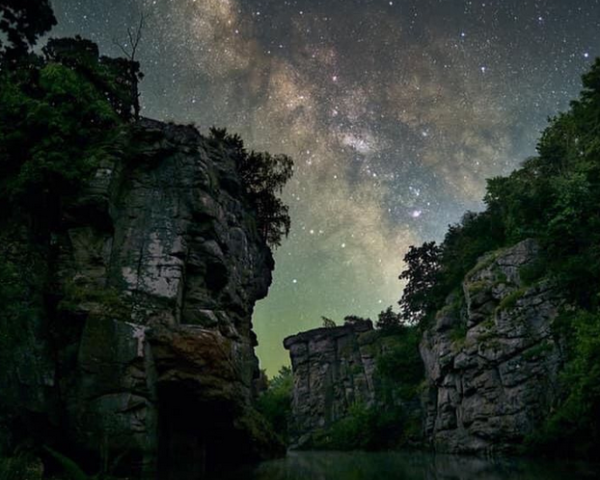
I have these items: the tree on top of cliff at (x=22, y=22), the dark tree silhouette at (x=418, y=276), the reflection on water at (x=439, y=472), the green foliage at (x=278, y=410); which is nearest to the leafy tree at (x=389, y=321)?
the dark tree silhouette at (x=418, y=276)

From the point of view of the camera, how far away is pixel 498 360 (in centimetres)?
2391

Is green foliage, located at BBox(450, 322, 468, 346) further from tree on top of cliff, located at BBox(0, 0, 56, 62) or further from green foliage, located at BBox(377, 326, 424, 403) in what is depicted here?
tree on top of cliff, located at BBox(0, 0, 56, 62)

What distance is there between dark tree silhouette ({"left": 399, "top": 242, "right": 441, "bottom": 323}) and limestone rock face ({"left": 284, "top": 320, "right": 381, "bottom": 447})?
9.53 meters

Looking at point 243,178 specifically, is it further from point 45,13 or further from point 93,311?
point 45,13

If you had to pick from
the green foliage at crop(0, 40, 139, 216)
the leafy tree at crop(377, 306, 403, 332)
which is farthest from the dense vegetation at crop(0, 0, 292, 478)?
the leafy tree at crop(377, 306, 403, 332)

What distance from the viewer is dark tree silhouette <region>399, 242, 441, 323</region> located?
132 ft

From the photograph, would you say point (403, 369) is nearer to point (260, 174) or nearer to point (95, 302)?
point (260, 174)

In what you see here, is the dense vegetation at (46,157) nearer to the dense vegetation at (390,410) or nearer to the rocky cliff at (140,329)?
the rocky cliff at (140,329)

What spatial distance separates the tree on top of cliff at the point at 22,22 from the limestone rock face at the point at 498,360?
77.8 feet

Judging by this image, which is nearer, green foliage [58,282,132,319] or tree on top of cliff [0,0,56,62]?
tree on top of cliff [0,0,56,62]

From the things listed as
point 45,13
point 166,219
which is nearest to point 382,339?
point 166,219

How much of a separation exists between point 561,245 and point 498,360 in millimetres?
7049

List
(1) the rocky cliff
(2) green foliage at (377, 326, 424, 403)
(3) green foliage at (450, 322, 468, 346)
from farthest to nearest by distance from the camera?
(2) green foliage at (377, 326, 424, 403) → (3) green foliage at (450, 322, 468, 346) → (1) the rocky cliff

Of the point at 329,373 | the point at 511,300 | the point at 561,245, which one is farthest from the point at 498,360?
the point at 329,373
